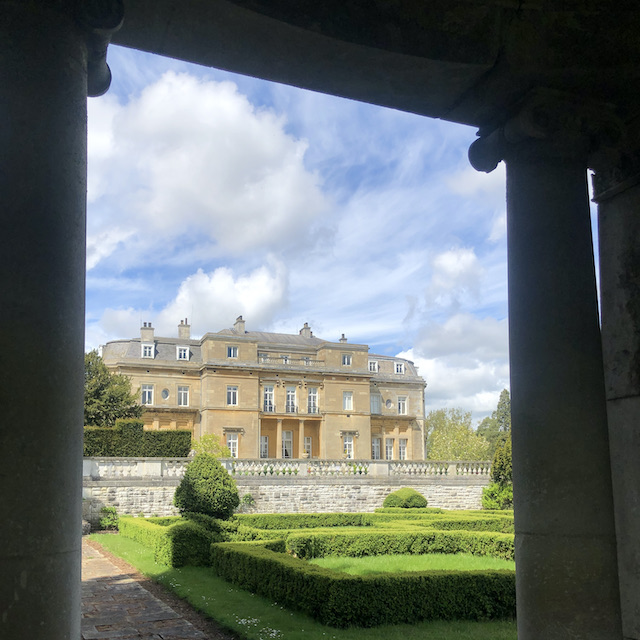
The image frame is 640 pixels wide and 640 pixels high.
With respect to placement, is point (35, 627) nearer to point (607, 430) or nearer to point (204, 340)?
point (607, 430)

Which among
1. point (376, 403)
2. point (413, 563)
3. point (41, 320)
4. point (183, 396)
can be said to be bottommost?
point (413, 563)

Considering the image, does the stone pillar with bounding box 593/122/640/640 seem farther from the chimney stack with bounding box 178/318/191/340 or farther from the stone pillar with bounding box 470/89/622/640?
the chimney stack with bounding box 178/318/191/340

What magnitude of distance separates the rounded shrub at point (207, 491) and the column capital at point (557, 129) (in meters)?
15.4

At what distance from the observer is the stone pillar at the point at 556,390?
3316mm

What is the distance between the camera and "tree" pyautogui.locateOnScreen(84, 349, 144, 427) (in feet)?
127

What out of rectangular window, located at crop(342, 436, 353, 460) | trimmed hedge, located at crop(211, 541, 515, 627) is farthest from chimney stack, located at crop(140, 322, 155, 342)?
trimmed hedge, located at crop(211, 541, 515, 627)

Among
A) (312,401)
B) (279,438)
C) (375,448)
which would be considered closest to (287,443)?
(279,438)

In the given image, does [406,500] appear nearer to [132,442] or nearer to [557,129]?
[132,442]

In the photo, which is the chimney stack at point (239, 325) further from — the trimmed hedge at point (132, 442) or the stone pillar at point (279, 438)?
the trimmed hedge at point (132, 442)

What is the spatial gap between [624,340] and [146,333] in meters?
50.0

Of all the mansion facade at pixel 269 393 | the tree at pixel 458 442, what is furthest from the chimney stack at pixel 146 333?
the tree at pixel 458 442

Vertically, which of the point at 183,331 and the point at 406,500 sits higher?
the point at 183,331

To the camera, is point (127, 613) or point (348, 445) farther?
point (348, 445)

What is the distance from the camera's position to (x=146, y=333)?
5141 centimetres
